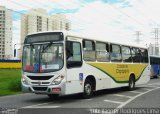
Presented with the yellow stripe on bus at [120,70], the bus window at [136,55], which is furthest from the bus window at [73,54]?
the bus window at [136,55]

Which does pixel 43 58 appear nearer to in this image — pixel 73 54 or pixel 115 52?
pixel 73 54

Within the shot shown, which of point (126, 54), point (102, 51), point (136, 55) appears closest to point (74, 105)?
point (102, 51)

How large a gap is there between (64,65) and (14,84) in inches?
337

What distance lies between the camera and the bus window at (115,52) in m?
19.4

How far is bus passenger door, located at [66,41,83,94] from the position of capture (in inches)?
591

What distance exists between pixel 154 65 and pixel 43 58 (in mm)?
30091

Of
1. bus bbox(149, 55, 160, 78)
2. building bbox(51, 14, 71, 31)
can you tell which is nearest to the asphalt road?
bus bbox(149, 55, 160, 78)

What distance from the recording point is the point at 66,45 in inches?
593

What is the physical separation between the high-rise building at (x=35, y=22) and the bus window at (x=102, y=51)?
2662cm

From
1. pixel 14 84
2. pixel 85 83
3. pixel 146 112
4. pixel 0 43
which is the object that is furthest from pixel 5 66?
pixel 146 112

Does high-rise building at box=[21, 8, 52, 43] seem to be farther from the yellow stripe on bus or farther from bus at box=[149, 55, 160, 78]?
the yellow stripe on bus

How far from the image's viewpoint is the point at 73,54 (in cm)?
1543

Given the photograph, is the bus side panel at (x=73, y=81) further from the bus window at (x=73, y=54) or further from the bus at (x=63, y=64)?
the bus window at (x=73, y=54)

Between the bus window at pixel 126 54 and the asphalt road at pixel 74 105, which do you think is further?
the bus window at pixel 126 54
